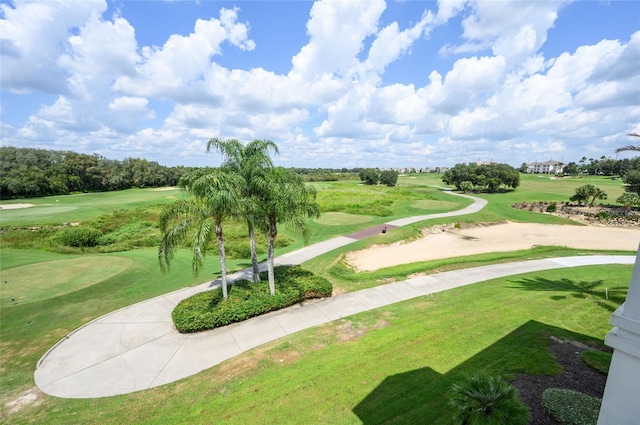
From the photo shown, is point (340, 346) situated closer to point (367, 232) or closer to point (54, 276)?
point (54, 276)

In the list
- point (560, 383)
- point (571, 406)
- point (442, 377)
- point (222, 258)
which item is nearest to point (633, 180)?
point (560, 383)

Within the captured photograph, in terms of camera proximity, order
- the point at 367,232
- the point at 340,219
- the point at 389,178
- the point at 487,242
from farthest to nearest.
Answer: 1. the point at 389,178
2. the point at 340,219
3. the point at 367,232
4. the point at 487,242

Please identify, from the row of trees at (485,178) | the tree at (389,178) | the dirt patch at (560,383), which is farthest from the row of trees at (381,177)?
the dirt patch at (560,383)

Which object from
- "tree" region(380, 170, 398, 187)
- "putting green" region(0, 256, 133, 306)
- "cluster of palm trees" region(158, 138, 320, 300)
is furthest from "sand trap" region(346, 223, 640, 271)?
"tree" region(380, 170, 398, 187)

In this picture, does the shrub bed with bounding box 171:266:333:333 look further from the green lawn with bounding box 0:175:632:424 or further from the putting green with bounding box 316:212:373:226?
the putting green with bounding box 316:212:373:226

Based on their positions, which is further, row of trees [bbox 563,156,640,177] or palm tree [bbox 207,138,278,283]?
row of trees [bbox 563,156,640,177]

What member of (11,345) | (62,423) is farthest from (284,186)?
(11,345)
